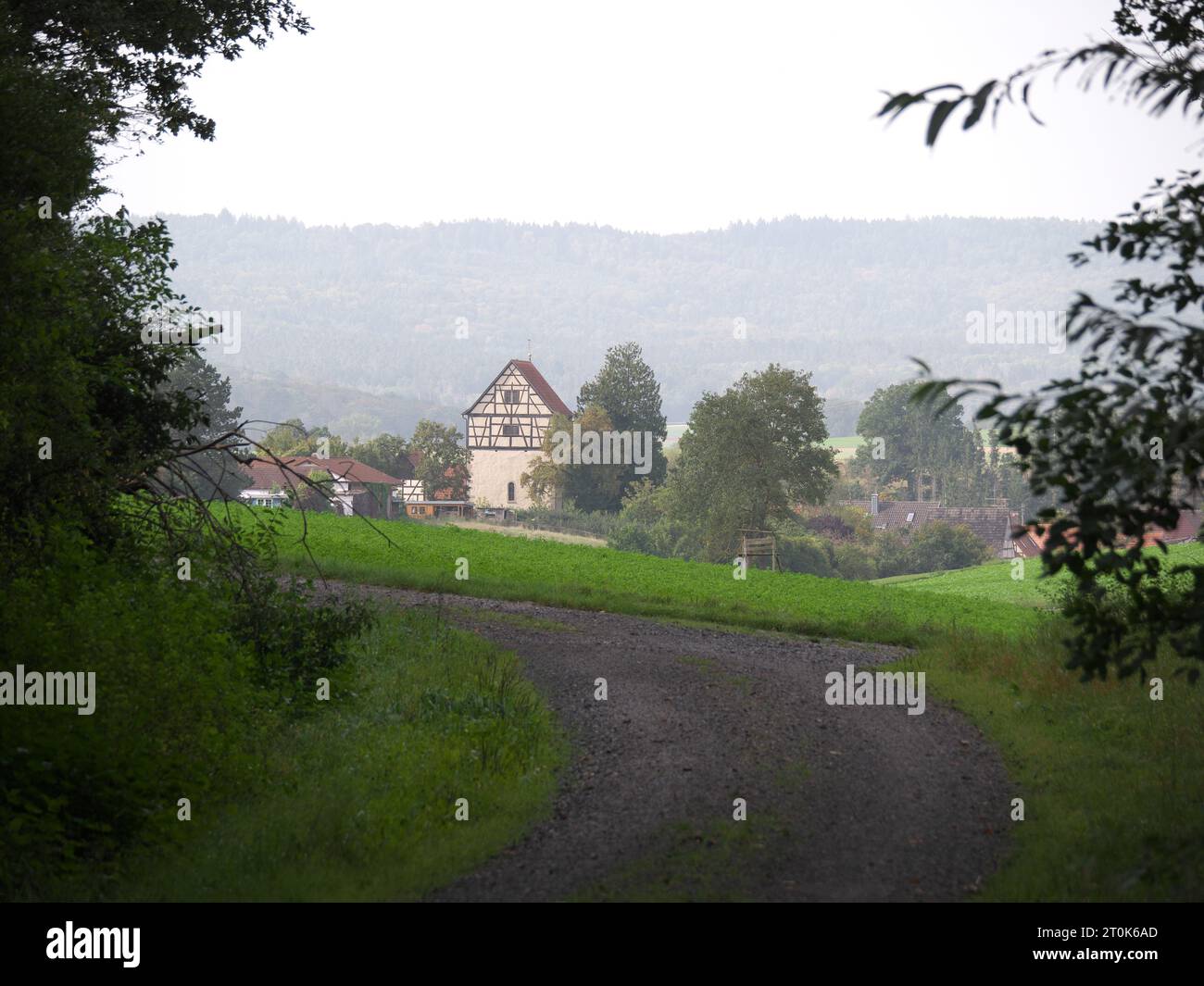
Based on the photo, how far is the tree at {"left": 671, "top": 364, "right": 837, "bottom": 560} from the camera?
7406 cm

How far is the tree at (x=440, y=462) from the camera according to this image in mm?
108062

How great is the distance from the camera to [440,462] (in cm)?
10806

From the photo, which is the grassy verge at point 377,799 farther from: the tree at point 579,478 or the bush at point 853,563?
the tree at point 579,478

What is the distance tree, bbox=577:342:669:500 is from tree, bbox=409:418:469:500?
12.8m

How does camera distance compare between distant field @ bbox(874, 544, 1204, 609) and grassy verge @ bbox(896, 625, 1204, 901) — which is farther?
distant field @ bbox(874, 544, 1204, 609)

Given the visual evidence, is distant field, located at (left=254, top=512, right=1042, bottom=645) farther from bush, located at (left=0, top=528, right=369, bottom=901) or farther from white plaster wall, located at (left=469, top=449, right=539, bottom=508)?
white plaster wall, located at (left=469, top=449, right=539, bottom=508)

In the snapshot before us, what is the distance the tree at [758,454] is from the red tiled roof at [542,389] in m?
41.8

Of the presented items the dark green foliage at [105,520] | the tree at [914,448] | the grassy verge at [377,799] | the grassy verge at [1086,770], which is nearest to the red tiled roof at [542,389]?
the tree at [914,448]

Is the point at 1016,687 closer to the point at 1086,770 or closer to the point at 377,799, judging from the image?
the point at 1086,770

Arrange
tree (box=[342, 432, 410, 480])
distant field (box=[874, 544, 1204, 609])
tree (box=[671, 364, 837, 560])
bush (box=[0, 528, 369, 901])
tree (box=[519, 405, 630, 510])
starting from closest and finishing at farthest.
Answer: bush (box=[0, 528, 369, 901])
distant field (box=[874, 544, 1204, 609])
tree (box=[671, 364, 837, 560])
tree (box=[519, 405, 630, 510])
tree (box=[342, 432, 410, 480])

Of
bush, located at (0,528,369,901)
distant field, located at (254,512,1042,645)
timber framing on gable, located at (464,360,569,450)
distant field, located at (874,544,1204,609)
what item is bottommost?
distant field, located at (874,544,1204,609)

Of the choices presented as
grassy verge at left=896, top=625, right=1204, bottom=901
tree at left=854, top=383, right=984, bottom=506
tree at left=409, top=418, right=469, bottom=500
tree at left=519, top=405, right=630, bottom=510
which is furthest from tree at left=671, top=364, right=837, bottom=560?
tree at left=854, top=383, right=984, bottom=506

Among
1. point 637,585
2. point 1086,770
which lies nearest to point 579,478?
point 637,585

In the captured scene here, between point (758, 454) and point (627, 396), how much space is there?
31379 mm
